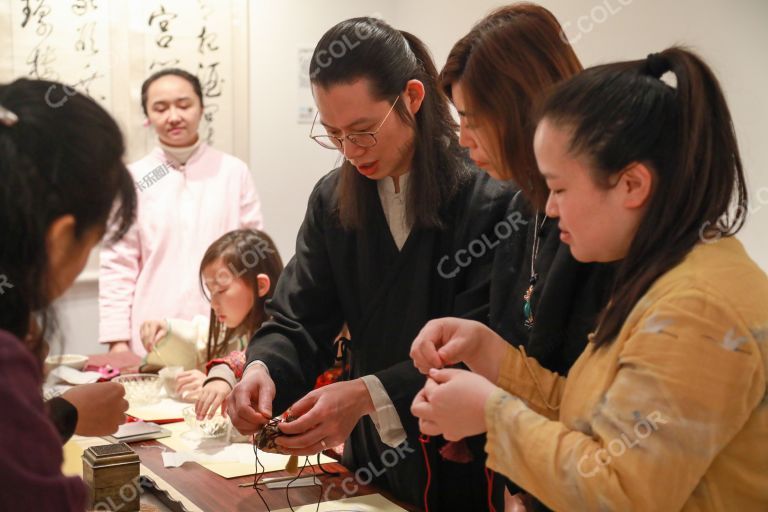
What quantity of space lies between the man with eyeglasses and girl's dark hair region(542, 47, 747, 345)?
68 cm

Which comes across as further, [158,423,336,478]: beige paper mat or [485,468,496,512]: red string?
[158,423,336,478]: beige paper mat

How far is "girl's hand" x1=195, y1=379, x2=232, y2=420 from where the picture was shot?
214cm

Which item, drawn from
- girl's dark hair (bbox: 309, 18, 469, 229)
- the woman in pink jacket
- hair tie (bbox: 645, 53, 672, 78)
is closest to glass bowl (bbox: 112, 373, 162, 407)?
girl's dark hair (bbox: 309, 18, 469, 229)

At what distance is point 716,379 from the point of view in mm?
1039

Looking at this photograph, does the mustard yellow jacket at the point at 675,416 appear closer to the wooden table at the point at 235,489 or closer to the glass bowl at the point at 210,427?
the wooden table at the point at 235,489

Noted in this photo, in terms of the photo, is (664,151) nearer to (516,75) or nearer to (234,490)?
(516,75)

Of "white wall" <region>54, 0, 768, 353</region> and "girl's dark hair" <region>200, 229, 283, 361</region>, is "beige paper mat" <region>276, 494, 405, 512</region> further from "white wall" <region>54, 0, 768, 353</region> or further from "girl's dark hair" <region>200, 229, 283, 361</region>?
"white wall" <region>54, 0, 768, 353</region>

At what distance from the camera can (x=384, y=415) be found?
1788 mm

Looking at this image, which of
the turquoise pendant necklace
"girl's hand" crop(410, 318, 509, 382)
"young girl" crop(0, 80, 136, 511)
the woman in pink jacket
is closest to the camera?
"young girl" crop(0, 80, 136, 511)

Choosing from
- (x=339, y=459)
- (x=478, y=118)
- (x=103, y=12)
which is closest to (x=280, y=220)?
(x=103, y=12)

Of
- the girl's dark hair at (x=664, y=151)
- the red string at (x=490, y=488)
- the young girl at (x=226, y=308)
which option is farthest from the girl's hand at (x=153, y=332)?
the girl's dark hair at (x=664, y=151)

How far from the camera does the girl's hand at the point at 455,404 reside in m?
1.21

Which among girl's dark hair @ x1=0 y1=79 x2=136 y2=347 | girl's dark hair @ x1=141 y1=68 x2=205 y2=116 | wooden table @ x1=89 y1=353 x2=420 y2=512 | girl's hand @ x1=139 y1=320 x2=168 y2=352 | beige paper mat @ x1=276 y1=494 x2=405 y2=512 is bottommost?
girl's hand @ x1=139 y1=320 x2=168 y2=352

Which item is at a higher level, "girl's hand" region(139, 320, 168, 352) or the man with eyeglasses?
the man with eyeglasses
